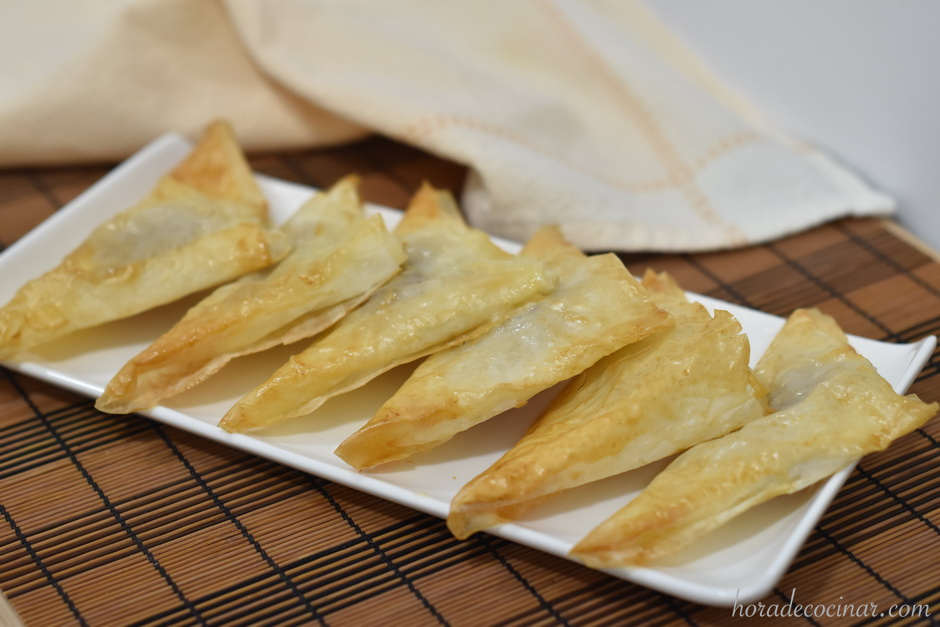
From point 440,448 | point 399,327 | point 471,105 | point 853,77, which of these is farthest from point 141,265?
point 853,77

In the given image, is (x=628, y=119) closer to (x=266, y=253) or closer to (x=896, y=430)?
(x=266, y=253)

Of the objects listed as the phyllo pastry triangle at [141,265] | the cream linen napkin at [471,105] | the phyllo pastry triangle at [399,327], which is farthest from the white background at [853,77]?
the phyllo pastry triangle at [141,265]

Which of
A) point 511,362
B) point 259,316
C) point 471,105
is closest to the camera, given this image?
point 511,362

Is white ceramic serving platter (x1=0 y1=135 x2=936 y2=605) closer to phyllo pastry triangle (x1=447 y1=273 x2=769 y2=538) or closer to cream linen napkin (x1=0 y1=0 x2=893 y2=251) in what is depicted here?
phyllo pastry triangle (x1=447 y1=273 x2=769 y2=538)

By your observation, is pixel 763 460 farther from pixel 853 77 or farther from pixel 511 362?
pixel 853 77

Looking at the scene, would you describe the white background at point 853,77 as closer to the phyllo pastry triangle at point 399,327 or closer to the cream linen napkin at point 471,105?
the cream linen napkin at point 471,105

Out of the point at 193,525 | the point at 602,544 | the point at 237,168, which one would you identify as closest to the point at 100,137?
the point at 237,168
